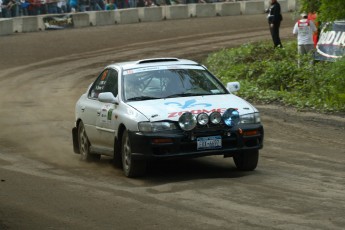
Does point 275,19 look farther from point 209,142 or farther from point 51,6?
point 209,142

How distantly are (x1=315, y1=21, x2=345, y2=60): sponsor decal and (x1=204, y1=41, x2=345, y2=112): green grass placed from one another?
0.28m

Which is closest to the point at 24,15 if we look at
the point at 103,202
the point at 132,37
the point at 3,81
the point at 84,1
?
the point at 84,1

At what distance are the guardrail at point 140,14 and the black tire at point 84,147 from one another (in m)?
27.3

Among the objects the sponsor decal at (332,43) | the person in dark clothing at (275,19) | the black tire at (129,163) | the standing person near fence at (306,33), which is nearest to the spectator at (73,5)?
the person in dark clothing at (275,19)

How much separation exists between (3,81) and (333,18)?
485 inches

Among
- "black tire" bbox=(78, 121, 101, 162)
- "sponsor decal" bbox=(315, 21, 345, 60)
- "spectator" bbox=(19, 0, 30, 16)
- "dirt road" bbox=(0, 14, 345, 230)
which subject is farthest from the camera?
"spectator" bbox=(19, 0, 30, 16)

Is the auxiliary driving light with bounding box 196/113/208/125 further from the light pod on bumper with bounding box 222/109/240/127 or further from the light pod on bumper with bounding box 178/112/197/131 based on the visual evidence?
the light pod on bumper with bounding box 222/109/240/127

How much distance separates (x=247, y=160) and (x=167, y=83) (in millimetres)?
1476

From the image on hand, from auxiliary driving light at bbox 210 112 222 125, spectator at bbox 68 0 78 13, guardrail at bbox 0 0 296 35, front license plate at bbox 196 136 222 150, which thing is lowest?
guardrail at bbox 0 0 296 35

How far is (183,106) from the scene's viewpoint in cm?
1120

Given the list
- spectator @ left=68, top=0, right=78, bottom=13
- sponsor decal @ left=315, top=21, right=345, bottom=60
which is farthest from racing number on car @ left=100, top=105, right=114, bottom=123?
spectator @ left=68, top=0, right=78, bottom=13

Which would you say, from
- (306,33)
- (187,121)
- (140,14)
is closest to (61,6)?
(140,14)

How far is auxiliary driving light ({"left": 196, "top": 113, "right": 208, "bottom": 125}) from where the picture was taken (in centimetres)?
1096

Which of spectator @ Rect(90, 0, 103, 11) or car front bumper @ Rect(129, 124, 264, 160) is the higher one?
car front bumper @ Rect(129, 124, 264, 160)
